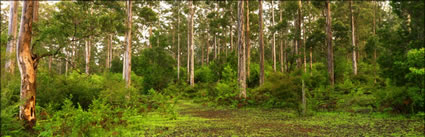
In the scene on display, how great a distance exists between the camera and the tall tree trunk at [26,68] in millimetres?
5086

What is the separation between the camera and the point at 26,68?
522cm

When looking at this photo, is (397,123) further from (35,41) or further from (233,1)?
(233,1)

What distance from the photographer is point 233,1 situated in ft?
80.3

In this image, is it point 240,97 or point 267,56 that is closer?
point 240,97

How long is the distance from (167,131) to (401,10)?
9.13 metres

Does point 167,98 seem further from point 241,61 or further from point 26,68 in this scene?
point 26,68

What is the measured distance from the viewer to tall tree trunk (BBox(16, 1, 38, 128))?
5086mm

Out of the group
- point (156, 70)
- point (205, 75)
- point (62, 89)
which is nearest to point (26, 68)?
point (62, 89)

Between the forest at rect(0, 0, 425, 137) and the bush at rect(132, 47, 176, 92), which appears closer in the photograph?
the forest at rect(0, 0, 425, 137)

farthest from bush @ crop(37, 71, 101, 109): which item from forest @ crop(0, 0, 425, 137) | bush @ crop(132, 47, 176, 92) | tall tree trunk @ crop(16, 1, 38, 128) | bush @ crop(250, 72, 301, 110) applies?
bush @ crop(132, 47, 176, 92)

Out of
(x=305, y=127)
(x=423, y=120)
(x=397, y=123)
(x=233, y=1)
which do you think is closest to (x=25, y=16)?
(x=305, y=127)

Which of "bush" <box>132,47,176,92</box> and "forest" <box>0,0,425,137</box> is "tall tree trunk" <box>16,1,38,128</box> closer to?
"forest" <box>0,0,425,137</box>

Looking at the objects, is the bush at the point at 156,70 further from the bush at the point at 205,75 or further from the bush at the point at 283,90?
the bush at the point at 283,90

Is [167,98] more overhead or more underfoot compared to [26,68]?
more underfoot
